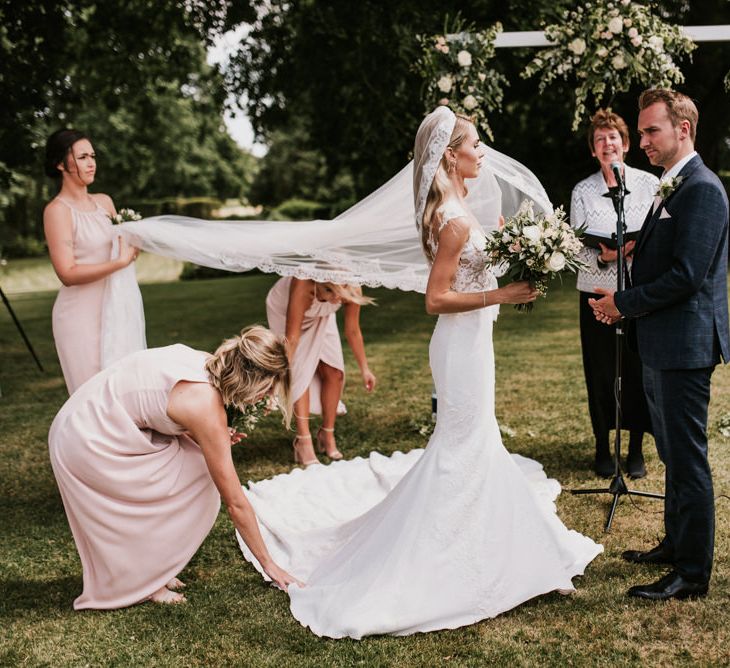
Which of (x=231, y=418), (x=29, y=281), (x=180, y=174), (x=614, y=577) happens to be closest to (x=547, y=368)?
(x=614, y=577)

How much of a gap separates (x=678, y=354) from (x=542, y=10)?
786cm

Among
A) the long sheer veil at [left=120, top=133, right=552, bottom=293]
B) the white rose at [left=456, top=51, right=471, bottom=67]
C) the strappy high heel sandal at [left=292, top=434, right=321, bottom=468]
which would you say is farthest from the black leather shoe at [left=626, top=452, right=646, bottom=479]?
the white rose at [left=456, top=51, right=471, bottom=67]

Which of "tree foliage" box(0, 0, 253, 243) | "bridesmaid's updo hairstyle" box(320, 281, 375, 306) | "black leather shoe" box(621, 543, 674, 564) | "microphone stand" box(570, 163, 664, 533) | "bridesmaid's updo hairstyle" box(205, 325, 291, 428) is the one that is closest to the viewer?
"bridesmaid's updo hairstyle" box(205, 325, 291, 428)

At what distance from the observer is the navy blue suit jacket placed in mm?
3740

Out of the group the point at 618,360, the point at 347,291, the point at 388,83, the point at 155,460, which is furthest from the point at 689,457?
the point at 388,83

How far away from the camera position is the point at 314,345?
6656mm

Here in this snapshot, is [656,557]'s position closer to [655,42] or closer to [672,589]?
[672,589]

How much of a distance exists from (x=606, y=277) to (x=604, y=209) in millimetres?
489

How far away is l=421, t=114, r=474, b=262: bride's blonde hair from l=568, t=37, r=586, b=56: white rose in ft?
9.82

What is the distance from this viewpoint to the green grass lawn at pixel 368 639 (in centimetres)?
373

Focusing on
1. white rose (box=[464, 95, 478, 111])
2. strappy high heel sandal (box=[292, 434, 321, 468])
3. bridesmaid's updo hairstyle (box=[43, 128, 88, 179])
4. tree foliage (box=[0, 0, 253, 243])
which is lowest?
strappy high heel sandal (box=[292, 434, 321, 468])

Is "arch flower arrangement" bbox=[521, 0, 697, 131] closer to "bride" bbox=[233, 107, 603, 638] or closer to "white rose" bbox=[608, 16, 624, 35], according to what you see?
"white rose" bbox=[608, 16, 624, 35]

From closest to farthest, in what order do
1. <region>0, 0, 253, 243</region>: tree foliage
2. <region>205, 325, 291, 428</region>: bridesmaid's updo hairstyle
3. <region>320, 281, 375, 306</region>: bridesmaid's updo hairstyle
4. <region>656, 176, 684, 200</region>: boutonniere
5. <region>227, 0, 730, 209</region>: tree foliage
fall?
<region>656, 176, 684, 200</region>: boutonniere
<region>205, 325, 291, 428</region>: bridesmaid's updo hairstyle
<region>320, 281, 375, 306</region>: bridesmaid's updo hairstyle
<region>0, 0, 253, 243</region>: tree foliage
<region>227, 0, 730, 209</region>: tree foliage

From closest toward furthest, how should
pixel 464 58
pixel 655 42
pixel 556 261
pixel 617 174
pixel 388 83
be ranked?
pixel 556 261 → pixel 617 174 → pixel 655 42 → pixel 464 58 → pixel 388 83
